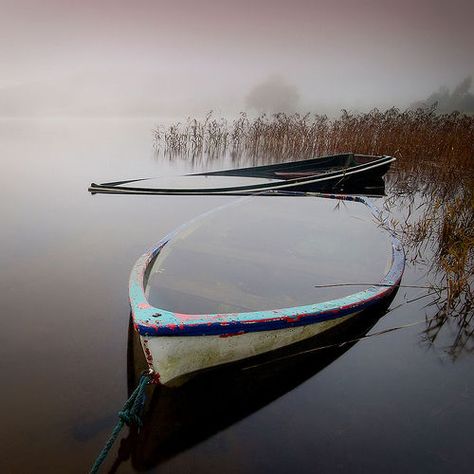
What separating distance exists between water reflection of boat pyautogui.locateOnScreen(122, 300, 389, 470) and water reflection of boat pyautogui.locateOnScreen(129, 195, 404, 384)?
8.1 inches

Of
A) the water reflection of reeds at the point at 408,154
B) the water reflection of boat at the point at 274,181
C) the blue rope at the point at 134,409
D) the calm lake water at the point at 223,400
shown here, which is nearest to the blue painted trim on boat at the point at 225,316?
the blue rope at the point at 134,409

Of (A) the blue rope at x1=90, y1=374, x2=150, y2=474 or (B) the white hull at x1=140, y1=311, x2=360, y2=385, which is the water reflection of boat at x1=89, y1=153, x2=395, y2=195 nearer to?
(B) the white hull at x1=140, y1=311, x2=360, y2=385

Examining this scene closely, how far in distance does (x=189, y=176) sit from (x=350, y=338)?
21.9 feet

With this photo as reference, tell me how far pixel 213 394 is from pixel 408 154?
12.6m

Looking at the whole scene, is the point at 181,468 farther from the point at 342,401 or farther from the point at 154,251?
the point at 154,251

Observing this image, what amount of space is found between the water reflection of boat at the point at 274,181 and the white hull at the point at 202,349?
156 inches

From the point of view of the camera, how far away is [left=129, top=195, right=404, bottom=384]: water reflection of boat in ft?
7.61

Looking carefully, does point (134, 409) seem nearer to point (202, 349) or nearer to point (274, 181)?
point (202, 349)

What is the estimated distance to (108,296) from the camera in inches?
157

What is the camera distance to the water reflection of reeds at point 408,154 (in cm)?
539

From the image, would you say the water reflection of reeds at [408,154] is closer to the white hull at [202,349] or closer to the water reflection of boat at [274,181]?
the water reflection of boat at [274,181]

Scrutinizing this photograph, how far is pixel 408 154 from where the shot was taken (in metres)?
12.7

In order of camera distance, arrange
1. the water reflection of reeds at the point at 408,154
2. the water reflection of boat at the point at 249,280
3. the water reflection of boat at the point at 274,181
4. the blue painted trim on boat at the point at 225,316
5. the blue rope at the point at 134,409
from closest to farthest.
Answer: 1. the blue rope at the point at 134,409
2. the blue painted trim on boat at the point at 225,316
3. the water reflection of boat at the point at 249,280
4. the water reflection of reeds at the point at 408,154
5. the water reflection of boat at the point at 274,181

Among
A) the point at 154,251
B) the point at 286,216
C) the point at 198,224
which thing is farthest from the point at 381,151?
the point at 154,251
